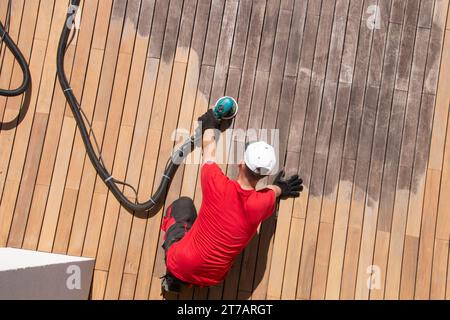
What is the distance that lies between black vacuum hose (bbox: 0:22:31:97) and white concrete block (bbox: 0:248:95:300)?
1.31m

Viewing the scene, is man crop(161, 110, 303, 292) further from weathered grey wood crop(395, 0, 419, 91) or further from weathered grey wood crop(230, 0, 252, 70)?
weathered grey wood crop(395, 0, 419, 91)

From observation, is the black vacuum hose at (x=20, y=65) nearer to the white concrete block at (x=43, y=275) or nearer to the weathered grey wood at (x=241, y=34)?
the white concrete block at (x=43, y=275)

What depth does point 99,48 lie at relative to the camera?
430 centimetres

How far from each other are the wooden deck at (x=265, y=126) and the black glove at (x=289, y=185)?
8 centimetres

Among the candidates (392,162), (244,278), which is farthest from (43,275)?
(392,162)

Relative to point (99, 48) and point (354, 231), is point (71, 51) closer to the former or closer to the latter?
point (99, 48)

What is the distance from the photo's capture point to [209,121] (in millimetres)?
4160

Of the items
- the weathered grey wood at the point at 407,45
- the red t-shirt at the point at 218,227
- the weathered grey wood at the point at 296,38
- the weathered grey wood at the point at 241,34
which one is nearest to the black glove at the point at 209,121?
the weathered grey wood at the point at 241,34

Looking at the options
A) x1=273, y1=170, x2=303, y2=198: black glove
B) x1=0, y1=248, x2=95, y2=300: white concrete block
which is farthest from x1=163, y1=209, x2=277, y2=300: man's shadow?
x1=0, y1=248, x2=95, y2=300: white concrete block

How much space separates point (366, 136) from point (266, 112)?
90 centimetres

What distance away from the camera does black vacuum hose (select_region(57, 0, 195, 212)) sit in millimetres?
4109

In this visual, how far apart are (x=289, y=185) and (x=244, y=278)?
876 millimetres

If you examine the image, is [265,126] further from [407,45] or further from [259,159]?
[407,45]

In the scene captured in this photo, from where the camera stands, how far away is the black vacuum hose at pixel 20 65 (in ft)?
13.5
